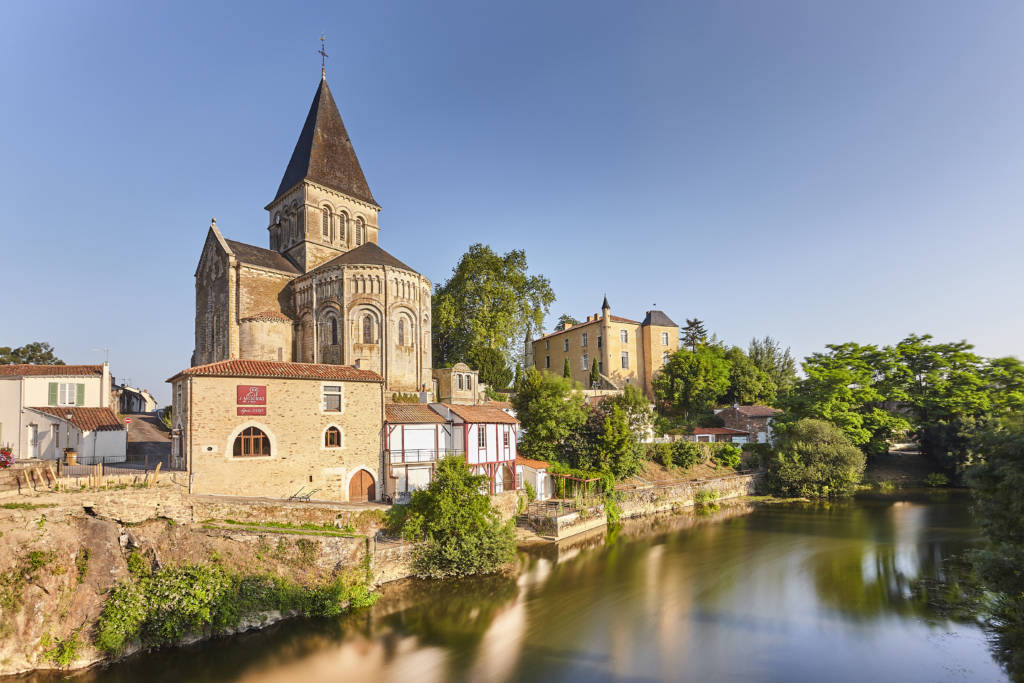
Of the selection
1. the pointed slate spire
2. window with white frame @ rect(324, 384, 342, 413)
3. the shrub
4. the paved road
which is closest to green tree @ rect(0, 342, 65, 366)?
the paved road

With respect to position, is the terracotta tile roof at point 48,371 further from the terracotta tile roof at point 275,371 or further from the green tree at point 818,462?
the green tree at point 818,462

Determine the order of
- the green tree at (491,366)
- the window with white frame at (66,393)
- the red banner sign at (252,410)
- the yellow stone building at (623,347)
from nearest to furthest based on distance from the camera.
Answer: the red banner sign at (252,410) → the window with white frame at (66,393) → the green tree at (491,366) → the yellow stone building at (623,347)

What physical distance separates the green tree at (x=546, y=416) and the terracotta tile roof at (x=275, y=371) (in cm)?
1011

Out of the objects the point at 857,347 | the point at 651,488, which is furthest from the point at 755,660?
the point at 857,347

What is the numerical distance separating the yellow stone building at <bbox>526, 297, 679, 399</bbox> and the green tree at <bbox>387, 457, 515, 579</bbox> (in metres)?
25.9

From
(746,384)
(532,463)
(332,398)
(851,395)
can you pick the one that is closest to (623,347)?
(746,384)

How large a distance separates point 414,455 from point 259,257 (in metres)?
17.1

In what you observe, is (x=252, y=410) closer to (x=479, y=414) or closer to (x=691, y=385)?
(x=479, y=414)

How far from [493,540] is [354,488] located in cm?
576

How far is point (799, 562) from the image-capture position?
19.1 metres

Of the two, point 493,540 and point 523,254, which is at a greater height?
point 523,254

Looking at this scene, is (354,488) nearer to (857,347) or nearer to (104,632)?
(104,632)

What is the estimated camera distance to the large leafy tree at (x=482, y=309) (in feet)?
123

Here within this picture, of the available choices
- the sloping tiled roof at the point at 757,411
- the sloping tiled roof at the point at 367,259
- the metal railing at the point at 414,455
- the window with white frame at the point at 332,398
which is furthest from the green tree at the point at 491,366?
the window with white frame at the point at 332,398
